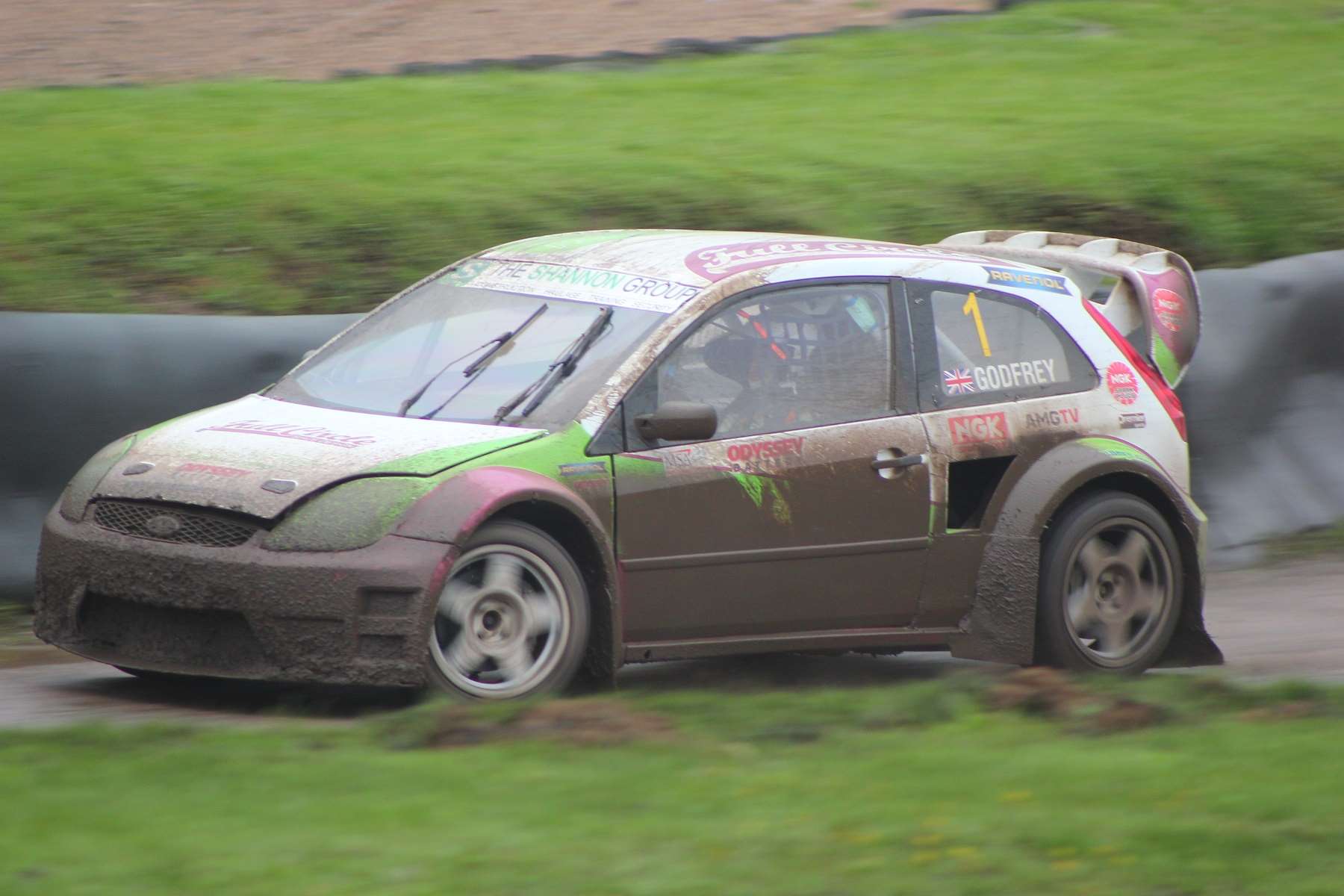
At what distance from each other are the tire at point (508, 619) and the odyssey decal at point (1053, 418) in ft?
6.80

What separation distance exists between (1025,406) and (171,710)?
10.8 feet

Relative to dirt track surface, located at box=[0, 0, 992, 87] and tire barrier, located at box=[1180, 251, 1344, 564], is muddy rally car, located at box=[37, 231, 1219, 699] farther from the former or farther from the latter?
dirt track surface, located at box=[0, 0, 992, 87]

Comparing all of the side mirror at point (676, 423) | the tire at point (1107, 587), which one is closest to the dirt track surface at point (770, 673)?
the tire at point (1107, 587)

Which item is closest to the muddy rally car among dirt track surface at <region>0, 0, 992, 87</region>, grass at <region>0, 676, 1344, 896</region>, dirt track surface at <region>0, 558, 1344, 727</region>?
dirt track surface at <region>0, 558, 1344, 727</region>

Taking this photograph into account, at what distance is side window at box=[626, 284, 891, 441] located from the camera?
23.1 ft

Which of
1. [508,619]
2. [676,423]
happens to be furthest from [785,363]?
[508,619]

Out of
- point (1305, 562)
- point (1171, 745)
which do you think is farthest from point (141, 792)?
point (1305, 562)

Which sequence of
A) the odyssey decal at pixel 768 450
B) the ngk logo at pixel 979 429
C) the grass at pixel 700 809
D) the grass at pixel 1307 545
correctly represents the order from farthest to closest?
the grass at pixel 1307 545
the ngk logo at pixel 979 429
the odyssey decal at pixel 768 450
the grass at pixel 700 809

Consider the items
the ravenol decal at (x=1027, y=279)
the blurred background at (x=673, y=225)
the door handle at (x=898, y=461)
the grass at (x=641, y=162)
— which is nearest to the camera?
the blurred background at (x=673, y=225)

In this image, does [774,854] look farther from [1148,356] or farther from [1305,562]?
[1305,562]

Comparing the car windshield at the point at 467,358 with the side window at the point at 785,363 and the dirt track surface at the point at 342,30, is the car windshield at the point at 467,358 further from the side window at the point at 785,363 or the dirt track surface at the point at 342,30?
the dirt track surface at the point at 342,30

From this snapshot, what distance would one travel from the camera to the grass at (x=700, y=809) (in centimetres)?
447

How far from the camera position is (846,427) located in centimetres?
726

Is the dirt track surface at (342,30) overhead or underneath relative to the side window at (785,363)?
overhead
